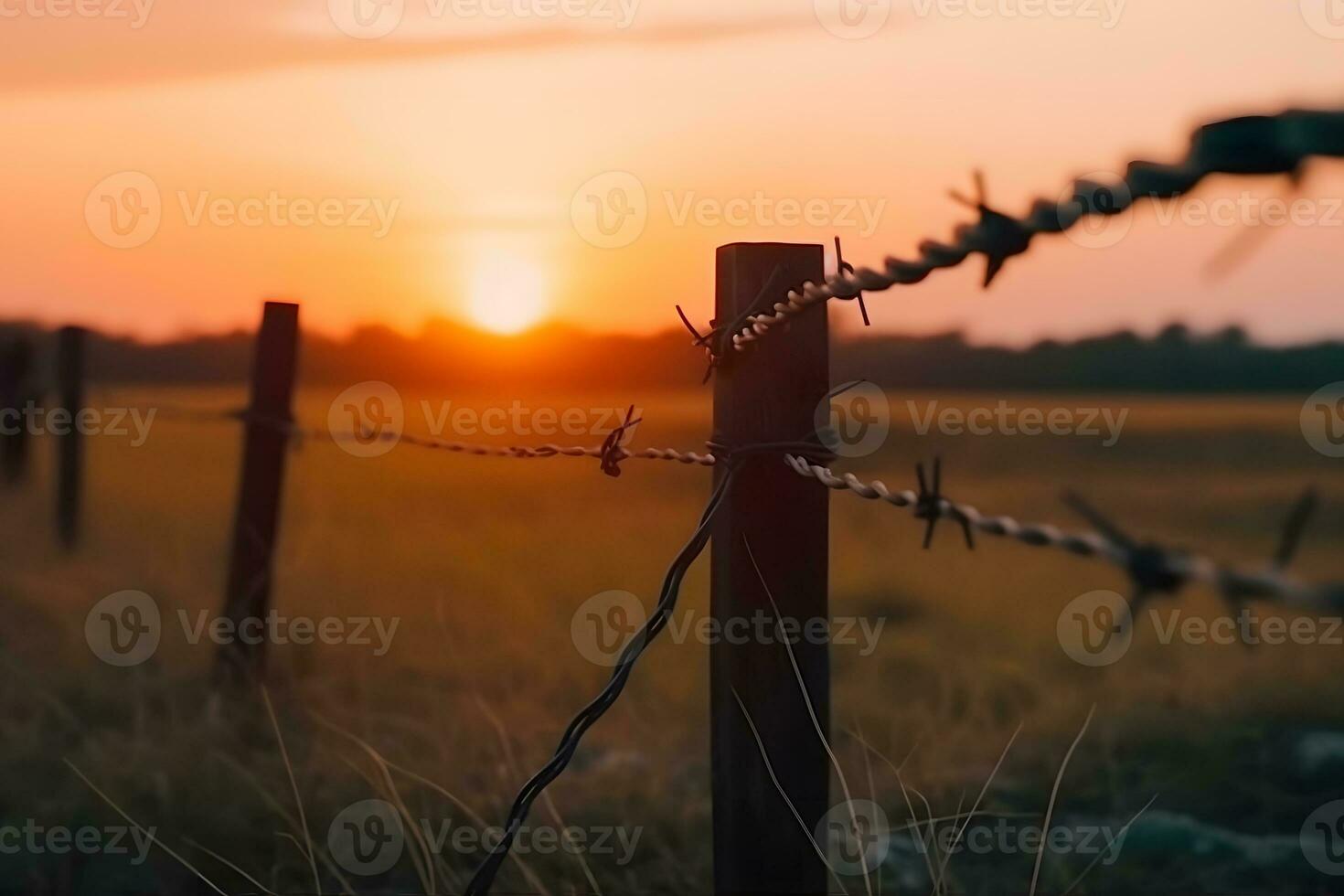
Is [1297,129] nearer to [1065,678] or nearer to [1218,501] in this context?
[1065,678]

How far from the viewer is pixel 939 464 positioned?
1354 mm

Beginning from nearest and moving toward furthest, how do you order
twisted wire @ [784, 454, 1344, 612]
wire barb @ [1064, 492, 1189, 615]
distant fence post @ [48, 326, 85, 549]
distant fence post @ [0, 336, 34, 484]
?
1. twisted wire @ [784, 454, 1344, 612]
2. wire barb @ [1064, 492, 1189, 615]
3. distant fence post @ [0, 336, 34, 484]
4. distant fence post @ [48, 326, 85, 549]

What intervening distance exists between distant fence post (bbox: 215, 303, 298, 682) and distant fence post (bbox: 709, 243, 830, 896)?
259 cm

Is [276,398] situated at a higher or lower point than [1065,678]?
higher

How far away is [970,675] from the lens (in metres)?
6.50

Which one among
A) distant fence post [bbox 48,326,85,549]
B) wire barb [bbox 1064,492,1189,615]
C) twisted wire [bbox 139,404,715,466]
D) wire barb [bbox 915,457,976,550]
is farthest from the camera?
distant fence post [bbox 48,326,85,549]

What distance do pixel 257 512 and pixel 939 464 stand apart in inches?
124

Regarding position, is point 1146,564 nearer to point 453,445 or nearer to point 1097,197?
point 1097,197

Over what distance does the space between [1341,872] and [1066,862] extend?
42.1 inches

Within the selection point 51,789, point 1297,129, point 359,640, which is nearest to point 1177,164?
point 1297,129

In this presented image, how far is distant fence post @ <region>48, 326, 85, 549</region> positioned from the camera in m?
5.73

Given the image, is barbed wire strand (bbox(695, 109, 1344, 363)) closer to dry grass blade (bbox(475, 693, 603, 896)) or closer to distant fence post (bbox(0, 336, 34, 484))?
dry grass blade (bbox(475, 693, 603, 896))

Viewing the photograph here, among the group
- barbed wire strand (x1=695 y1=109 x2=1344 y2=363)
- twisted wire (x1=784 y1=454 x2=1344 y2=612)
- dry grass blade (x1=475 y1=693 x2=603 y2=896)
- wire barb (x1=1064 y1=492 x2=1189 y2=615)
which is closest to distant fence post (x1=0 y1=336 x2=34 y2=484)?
dry grass blade (x1=475 y1=693 x2=603 y2=896)

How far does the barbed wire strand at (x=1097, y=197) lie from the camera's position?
841 millimetres
